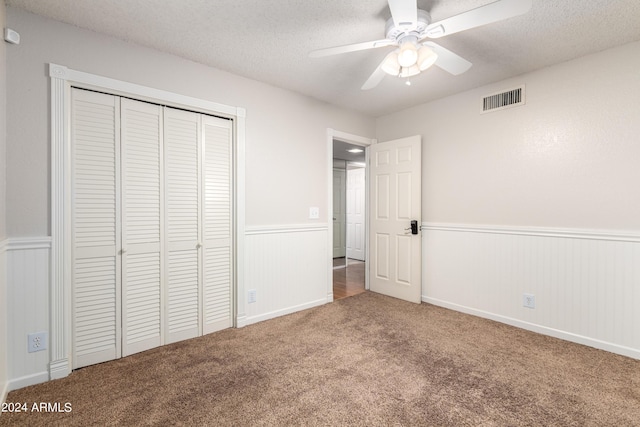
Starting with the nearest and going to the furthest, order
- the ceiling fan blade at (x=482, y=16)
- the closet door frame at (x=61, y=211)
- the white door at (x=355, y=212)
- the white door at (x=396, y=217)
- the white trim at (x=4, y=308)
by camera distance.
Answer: the ceiling fan blade at (x=482, y=16) < the white trim at (x=4, y=308) < the closet door frame at (x=61, y=211) < the white door at (x=396, y=217) < the white door at (x=355, y=212)

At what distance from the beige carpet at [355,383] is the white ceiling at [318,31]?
244cm

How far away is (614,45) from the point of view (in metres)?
2.36

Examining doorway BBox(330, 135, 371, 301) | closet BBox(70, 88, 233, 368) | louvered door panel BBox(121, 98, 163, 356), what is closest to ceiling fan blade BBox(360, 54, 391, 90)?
closet BBox(70, 88, 233, 368)

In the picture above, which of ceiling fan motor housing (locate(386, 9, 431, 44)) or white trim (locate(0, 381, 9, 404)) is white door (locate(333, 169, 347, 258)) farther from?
white trim (locate(0, 381, 9, 404))

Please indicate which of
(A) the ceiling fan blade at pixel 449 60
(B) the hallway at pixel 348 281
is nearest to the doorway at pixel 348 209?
(B) the hallway at pixel 348 281

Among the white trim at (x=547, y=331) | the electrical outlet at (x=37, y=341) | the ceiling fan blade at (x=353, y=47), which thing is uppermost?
the ceiling fan blade at (x=353, y=47)

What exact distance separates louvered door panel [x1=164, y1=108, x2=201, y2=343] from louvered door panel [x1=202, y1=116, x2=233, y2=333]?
82mm

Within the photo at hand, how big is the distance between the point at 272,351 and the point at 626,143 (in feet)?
10.7

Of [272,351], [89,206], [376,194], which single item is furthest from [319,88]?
[272,351]

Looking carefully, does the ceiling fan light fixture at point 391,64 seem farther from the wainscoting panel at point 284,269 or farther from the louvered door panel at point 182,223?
the wainscoting panel at point 284,269

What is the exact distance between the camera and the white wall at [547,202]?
2.36m

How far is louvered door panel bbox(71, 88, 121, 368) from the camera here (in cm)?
213

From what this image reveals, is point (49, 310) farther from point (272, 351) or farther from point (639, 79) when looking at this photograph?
point (639, 79)

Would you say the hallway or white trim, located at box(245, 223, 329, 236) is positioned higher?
white trim, located at box(245, 223, 329, 236)
